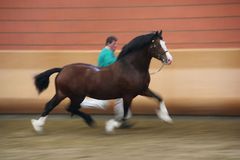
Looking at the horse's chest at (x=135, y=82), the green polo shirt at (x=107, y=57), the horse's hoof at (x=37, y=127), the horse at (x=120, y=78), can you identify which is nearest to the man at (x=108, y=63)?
the green polo shirt at (x=107, y=57)

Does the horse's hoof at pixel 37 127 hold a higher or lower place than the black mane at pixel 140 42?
lower

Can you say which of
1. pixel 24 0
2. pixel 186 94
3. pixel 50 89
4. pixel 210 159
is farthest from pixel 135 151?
pixel 24 0

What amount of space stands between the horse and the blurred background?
1666 millimetres

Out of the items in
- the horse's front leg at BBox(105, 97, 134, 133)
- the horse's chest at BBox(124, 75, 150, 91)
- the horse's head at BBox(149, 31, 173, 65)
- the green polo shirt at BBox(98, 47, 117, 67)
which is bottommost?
the horse's front leg at BBox(105, 97, 134, 133)

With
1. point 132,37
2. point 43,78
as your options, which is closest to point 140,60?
point 43,78

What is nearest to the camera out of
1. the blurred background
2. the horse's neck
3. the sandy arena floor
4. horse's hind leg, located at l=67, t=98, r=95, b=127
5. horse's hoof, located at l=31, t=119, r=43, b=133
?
the sandy arena floor

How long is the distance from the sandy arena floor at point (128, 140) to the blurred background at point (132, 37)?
447mm

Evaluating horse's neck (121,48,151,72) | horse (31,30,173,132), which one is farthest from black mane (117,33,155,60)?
horse's neck (121,48,151,72)

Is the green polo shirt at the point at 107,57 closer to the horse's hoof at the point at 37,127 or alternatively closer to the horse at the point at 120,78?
the horse at the point at 120,78

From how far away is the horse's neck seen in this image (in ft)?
32.1

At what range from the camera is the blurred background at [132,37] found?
11320 mm

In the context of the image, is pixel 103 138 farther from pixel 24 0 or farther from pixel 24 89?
pixel 24 0

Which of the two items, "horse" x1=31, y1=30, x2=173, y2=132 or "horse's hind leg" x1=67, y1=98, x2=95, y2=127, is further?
"horse's hind leg" x1=67, y1=98, x2=95, y2=127

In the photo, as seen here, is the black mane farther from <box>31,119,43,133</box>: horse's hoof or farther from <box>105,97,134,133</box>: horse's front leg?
<box>31,119,43,133</box>: horse's hoof
